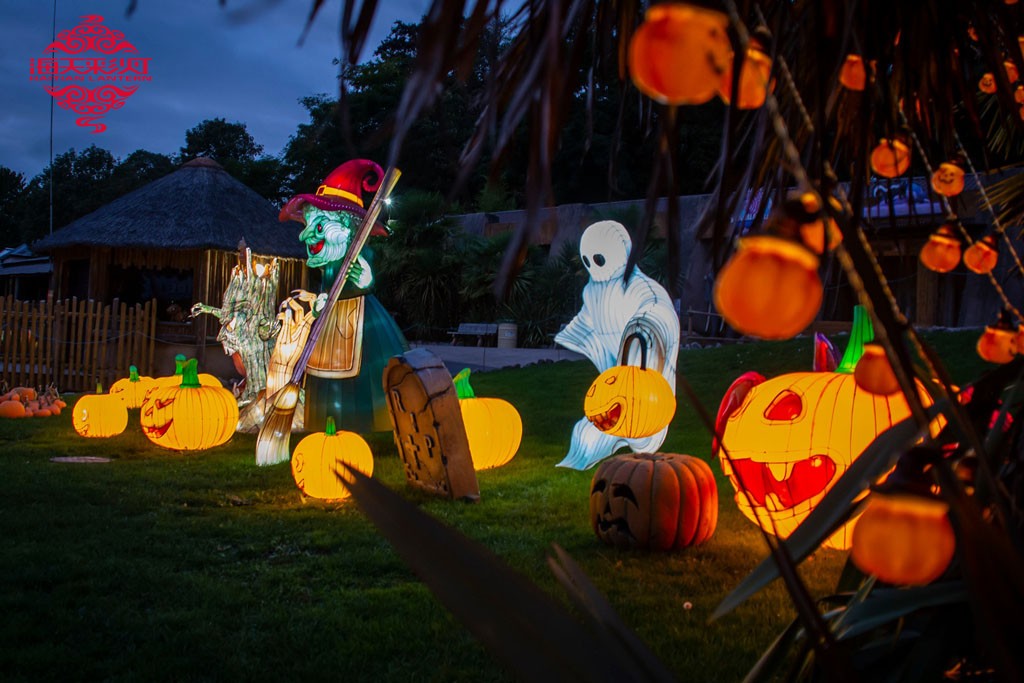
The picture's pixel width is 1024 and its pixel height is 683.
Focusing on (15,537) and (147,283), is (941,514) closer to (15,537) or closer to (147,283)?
(15,537)

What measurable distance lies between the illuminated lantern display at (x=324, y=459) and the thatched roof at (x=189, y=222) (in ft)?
38.5

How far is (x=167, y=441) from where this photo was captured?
7.09 m

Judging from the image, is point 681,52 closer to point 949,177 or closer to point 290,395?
point 949,177

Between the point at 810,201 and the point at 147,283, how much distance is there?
25200mm

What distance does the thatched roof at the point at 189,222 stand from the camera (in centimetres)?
1611

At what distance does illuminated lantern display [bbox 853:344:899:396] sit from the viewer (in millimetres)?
861

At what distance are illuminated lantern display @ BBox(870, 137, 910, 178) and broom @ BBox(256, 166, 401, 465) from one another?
5269 mm

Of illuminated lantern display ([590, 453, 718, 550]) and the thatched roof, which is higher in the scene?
the thatched roof

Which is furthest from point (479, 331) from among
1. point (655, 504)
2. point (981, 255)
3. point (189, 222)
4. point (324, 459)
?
point (981, 255)

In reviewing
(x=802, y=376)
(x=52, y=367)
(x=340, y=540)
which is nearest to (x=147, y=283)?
(x=52, y=367)

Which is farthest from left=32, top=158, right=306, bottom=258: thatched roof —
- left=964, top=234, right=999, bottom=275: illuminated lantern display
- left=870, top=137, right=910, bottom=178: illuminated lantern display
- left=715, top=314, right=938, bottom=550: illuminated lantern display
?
left=870, top=137, right=910, bottom=178: illuminated lantern display

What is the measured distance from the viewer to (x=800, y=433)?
11.8 feet

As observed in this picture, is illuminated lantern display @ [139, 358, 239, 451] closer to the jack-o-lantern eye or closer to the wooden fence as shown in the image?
the jack-o-lantern eye

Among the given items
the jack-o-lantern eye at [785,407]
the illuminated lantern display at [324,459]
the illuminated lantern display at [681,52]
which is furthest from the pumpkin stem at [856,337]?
the illuminated lantern display at [324,459]
